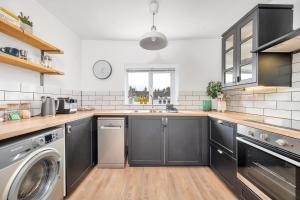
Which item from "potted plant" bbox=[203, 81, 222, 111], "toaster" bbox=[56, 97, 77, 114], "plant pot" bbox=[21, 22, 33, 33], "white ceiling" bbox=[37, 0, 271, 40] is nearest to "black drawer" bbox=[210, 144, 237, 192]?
"potted plant" bbox=[203, 81, 222, 111]

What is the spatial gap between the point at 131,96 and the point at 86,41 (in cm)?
144

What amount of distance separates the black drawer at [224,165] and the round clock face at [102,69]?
92.4 inches

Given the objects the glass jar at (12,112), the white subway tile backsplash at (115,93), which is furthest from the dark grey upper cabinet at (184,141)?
→ the glass jar at (12,112)

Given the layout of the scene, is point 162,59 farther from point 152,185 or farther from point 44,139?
point 44,139

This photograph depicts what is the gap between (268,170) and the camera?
4.24 ft

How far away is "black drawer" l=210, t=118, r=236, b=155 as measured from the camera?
70.8 inches

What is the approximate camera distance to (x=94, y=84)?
334 centimetres

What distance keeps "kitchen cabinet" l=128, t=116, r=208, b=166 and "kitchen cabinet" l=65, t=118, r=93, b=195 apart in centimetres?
62

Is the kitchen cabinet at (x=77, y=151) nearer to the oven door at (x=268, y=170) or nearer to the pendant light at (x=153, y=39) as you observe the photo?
the pendant light at (x=153, y=39)

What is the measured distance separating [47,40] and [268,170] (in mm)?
2953

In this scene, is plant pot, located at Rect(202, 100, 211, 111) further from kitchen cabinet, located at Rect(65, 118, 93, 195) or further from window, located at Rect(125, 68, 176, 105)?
kitchen cabinet, located at Rect(65, 118, 93, 195)

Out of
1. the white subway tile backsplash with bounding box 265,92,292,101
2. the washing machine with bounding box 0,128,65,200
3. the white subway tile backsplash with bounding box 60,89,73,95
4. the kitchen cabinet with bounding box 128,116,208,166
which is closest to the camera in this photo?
the washing machine with bounding box 0,128,65,200

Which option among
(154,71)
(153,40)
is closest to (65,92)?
(154,71)

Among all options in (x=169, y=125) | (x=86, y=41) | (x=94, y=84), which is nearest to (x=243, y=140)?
(x=169, y=125)
